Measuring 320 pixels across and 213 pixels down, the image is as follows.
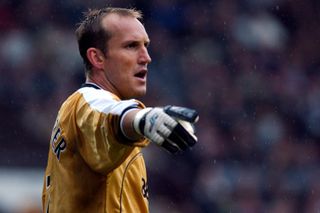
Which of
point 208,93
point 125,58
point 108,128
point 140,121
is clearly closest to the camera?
point 140,121

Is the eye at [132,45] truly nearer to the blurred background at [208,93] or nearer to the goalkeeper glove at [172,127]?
the goalkeeper glove at [172,127]

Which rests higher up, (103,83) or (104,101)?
(103,83)

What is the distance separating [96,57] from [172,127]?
998 mm

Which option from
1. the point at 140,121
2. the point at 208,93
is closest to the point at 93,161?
the point at 140,121

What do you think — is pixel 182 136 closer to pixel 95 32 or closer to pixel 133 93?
pixel 133 93

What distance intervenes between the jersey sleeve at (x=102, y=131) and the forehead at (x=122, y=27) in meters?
0.40

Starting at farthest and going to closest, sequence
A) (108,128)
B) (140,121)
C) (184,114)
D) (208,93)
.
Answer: (208,93) → (108,128) → (140,121) → (184,114)

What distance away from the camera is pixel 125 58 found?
3.62 meters

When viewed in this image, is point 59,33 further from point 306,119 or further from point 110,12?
point 110,12

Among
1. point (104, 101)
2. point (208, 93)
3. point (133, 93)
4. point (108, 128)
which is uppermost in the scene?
point (208, 93)

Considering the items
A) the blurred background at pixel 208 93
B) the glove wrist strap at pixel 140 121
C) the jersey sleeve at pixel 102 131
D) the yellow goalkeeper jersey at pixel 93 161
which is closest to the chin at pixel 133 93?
the yellow goalkeeper jersey at pixel 93 161

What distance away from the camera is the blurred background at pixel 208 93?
945cm

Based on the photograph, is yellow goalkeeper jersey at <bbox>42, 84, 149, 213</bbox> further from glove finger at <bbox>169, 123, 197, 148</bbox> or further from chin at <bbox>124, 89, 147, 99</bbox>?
glove finger at <bbox>169, 123, 197, 148</bbox>

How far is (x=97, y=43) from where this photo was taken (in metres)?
3.69
